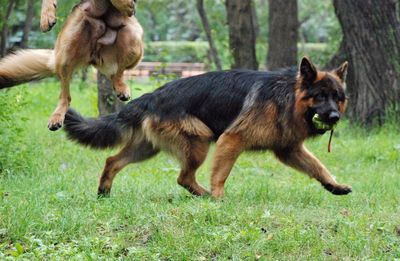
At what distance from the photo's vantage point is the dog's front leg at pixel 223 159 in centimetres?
798

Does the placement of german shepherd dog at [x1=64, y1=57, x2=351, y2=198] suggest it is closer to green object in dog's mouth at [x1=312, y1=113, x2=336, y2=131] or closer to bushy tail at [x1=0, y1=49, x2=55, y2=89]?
green object in dog's mouth at [x1=312, y1=113, x2=336, y2=131]

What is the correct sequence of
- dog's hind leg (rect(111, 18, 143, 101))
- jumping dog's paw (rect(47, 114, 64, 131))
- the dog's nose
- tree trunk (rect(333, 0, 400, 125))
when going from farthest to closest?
tree trunk (rect(333, 0, 400, 125))
the dog's nose
dog's hind leg (rect(111, 18, 143, 101))
jumping dog's paw (rect(47, 114, 64, 131))

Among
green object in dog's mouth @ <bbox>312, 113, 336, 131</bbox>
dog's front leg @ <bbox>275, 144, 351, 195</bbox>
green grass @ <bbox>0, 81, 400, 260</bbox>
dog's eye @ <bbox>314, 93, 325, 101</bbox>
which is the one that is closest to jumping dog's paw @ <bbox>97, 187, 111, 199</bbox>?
green grass @ <bbox>0, 81, 400, 260</bbox>

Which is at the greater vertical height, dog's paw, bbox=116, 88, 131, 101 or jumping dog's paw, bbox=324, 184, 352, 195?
dog's paw, bbox=116, 88, 131, 101

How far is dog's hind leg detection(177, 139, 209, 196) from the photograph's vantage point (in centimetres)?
809

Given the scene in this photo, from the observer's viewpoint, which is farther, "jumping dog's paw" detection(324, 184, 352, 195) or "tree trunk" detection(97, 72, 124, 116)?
"tree trunk" detection(97, 72, 124, 116)

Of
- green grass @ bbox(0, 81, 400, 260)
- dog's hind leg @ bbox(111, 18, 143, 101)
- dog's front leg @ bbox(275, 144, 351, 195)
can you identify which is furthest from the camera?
dog's front leg @ bbox(275, 144, 351, 195)

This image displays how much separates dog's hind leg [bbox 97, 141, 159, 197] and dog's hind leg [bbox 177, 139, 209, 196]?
0.41 meters

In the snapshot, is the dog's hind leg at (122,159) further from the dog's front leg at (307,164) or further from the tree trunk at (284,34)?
the tree trunk at (284,34)

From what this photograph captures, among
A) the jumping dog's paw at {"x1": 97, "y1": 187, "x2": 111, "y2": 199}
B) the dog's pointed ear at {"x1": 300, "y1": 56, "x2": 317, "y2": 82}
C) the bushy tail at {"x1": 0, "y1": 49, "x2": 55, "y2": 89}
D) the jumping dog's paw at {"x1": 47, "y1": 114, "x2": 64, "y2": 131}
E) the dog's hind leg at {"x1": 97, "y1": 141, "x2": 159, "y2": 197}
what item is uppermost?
the bushy tail at {"x1": 0, "y1": 49, "x2": 55, "y2": 89}

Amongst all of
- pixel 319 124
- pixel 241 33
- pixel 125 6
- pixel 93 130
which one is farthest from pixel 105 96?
pixel 125 6

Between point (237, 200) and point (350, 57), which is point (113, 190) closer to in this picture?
point (237, 200)

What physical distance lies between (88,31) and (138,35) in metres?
0.47

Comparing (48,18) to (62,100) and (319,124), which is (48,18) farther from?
(319,124)
